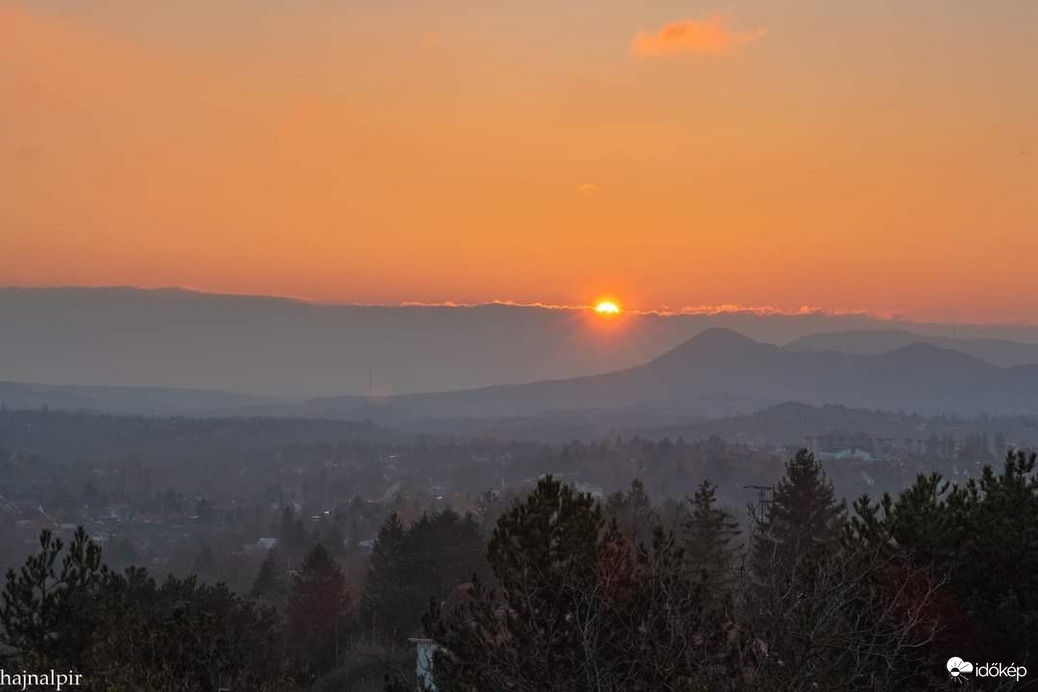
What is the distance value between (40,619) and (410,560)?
980 inches

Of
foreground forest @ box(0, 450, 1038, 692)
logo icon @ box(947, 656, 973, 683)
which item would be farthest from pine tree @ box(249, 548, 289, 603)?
logo icon @ box(947, 656, 973, 683)

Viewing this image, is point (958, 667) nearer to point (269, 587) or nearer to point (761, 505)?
point (761, 505)

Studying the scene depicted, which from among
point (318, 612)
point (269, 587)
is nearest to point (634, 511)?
point (318, 612)

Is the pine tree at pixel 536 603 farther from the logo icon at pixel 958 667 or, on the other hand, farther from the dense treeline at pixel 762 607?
the logo icon at pixel 958 667

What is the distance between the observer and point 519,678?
918 cm

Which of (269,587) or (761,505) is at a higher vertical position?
(761,505)

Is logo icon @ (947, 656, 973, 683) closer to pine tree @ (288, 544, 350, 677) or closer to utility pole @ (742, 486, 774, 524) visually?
utility pole @ (742, 486, 774, 524)

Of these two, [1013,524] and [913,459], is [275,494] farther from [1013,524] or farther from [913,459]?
[1013,524]

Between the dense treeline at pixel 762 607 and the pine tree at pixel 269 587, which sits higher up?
the dense treeline at pixel 762 607

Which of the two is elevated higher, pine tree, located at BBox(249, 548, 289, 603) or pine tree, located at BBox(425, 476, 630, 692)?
pine tree, located at BBox(425, 476, 630, 692)

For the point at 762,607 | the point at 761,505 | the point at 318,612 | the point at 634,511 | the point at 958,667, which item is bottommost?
the point at 318,612

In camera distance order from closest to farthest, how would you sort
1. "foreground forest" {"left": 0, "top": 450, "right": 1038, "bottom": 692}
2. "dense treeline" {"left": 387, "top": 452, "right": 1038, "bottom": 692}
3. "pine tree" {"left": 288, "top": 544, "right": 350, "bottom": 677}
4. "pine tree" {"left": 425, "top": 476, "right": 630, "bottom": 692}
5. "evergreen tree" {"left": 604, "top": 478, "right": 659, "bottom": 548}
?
"dense treeline" {"left": 387, "top": 452, "right": 1038, "bottom": 692}, "foreground forest" {"left": 0, "top": 450, "right": 1038, "bottom": 692}, "pine tree" {"left": 425, "top": 476, "right": 630, "bottom": 692}, "pine tree" {"left": 288, "top": 544, "right": 350, "bottom": 677}, "evergreen tree" {"left": 604, "top": 478, "right": 659, "bottom": 548}

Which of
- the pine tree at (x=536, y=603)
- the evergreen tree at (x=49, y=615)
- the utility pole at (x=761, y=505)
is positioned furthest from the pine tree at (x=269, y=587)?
the pine tree at (x=536, y=603)

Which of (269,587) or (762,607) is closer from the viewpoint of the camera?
(762,607)
